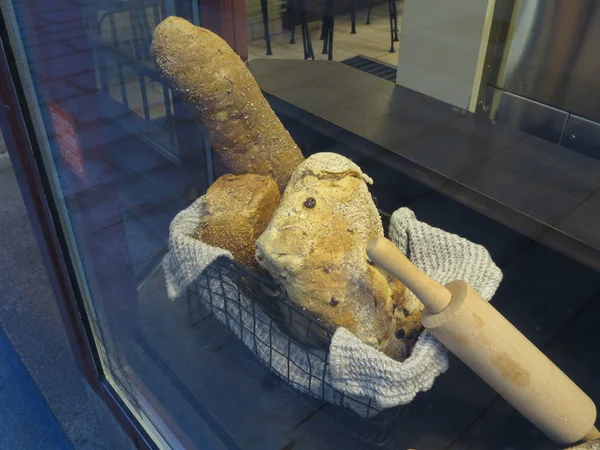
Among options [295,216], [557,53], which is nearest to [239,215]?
[295,216]

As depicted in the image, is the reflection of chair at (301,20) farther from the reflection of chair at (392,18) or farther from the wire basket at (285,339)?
the wire basket at (285,339)

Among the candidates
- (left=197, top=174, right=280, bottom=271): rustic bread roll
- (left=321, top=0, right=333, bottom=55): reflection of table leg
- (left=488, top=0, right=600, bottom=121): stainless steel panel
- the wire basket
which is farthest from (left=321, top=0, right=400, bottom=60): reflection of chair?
the wire basket

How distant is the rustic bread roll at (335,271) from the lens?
0.56m

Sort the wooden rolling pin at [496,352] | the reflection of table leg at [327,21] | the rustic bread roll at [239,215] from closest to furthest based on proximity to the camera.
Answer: the wooden rolling pin at [496,352], the rustic bread roll at [239,215], the reflection of table leg at [327,21]

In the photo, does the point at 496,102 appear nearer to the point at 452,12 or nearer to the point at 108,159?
the point at 452,12

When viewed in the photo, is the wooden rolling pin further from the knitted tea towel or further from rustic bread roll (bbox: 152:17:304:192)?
rustic bread roll (bbox: 152:17:304:192)

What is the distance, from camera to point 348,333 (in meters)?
0.56

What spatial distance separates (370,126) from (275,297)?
20.5 inches

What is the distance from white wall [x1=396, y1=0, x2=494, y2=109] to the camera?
1006 mm

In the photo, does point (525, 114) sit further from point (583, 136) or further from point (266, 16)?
point (266, 16)

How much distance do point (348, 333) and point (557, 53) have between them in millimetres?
545

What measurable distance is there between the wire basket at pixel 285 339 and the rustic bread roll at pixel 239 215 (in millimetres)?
36

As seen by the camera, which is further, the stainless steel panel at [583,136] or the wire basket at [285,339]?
the stainless steel panel at [583,136]

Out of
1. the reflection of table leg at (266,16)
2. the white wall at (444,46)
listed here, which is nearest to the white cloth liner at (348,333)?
the reflection of table leg at (266,16)
